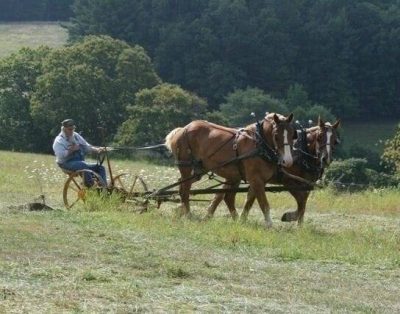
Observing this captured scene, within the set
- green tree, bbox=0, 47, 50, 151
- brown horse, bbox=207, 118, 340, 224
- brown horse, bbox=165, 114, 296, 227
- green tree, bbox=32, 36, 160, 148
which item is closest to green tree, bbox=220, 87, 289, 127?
green tree, bbox=32, 36, 160, 148

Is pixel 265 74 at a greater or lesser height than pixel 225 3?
lesser

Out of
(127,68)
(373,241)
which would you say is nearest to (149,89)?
(127,68)

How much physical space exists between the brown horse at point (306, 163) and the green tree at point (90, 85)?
148 feet

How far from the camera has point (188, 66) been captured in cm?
9094

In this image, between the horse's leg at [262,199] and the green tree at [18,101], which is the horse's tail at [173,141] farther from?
the green tree at [18,101]

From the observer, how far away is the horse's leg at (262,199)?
53.6ft

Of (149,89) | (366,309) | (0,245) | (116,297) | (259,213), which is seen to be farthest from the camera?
(149,89)

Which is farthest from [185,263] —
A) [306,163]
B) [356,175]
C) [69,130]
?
[356,175]

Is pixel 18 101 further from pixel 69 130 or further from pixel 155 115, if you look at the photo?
pixel 69 130

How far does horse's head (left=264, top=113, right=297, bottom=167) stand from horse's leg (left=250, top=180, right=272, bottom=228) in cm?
54

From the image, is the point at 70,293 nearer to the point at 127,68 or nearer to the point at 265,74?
the point at 127,68

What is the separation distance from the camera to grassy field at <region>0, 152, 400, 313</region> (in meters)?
9.07

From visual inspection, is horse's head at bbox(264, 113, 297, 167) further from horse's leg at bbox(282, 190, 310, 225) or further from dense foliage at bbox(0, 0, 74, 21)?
dense foliage at bbox(0, 0, 74, 21)

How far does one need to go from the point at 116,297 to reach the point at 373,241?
7123 millimetres
